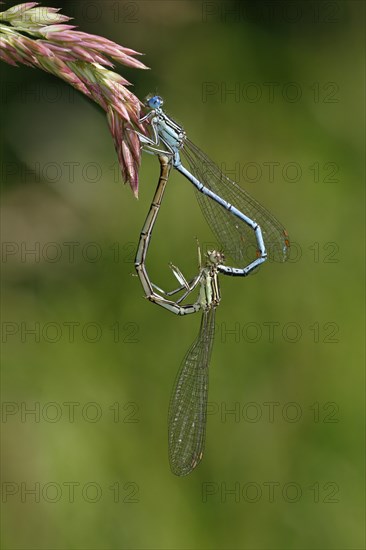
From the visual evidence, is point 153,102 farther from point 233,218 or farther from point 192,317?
point 192,317

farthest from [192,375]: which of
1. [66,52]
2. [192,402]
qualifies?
[66,52]

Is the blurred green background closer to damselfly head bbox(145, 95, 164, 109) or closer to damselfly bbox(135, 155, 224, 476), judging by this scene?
damselfly bbox(135, 155, 224, 476)

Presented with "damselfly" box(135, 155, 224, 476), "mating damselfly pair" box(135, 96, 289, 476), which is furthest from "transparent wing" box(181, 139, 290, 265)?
"damselfly" box(135, 155, 224, 476)

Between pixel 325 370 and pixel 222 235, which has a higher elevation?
pixel 222 235

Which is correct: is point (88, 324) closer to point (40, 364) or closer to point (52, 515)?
point (40, 364)

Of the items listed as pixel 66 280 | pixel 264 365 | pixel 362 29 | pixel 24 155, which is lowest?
pixel 264 365

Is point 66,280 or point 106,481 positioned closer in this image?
point 106,481

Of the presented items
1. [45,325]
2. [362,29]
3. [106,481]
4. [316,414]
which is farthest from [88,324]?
[362,29]
